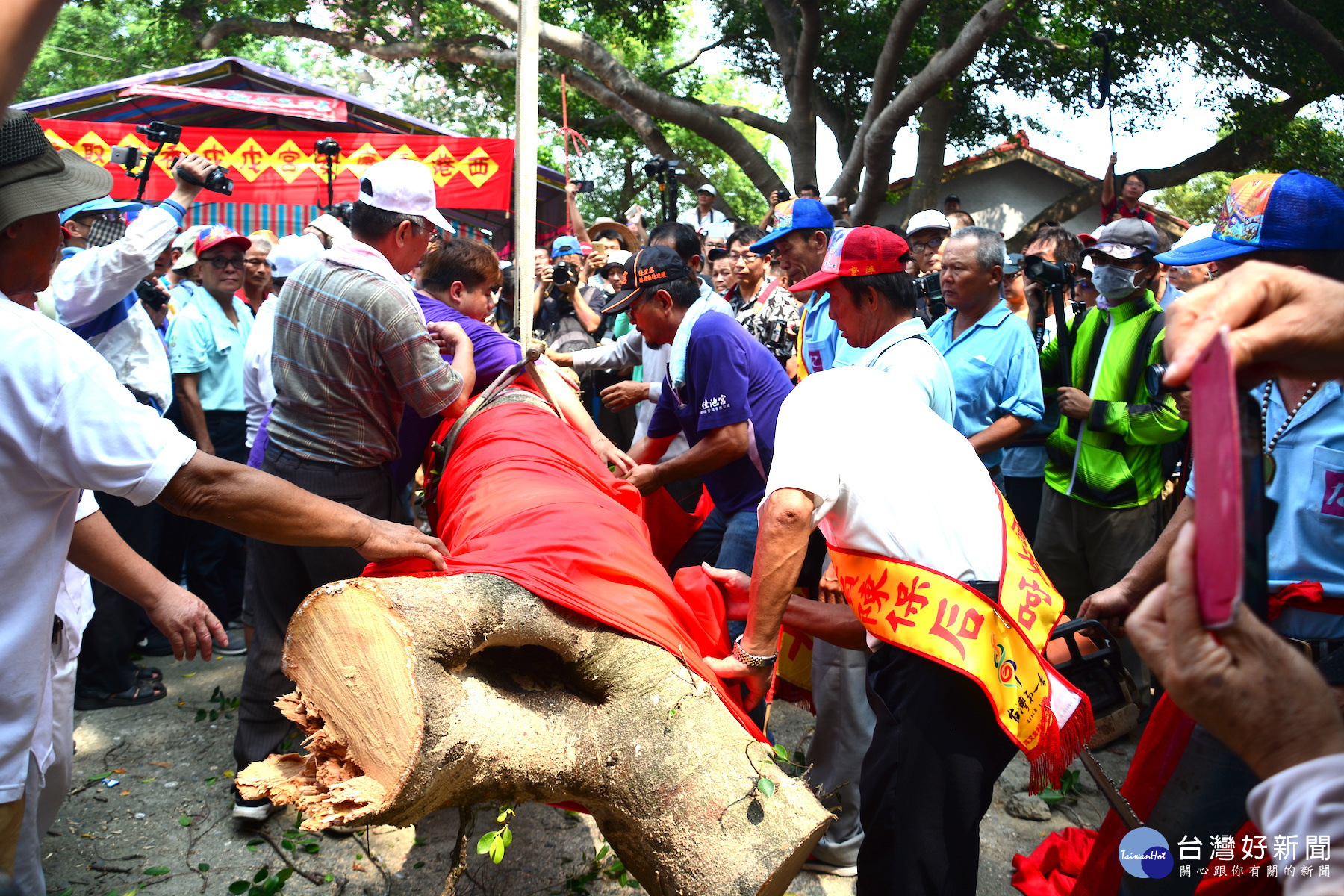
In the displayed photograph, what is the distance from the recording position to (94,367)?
5.71ft

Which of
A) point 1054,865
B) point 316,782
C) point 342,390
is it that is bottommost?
point 1054,865

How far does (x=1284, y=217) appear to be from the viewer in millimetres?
2043

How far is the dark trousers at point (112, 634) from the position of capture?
13.7 ft

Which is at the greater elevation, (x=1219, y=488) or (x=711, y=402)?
(x=1219, y=488)

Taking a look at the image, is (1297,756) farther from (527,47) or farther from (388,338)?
(527,47)

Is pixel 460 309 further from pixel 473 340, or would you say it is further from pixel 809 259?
pixel 809 259

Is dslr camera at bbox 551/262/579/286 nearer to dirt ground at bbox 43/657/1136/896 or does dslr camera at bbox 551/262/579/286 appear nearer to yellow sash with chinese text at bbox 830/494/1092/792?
dirt ground at bbox 43/657/1136/896

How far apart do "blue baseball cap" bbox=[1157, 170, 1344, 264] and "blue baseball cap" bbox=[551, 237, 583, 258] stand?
19.6ft

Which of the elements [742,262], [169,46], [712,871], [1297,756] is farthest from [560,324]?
[169,46]

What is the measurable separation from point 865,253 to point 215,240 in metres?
4.26

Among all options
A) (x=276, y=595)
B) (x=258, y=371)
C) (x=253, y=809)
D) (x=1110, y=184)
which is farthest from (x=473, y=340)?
(x=1110, y=184)

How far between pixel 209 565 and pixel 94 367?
3.95 m

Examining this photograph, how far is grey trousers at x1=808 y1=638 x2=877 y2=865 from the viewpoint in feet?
9.77

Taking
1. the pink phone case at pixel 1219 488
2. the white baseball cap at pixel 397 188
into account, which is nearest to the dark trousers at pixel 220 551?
the white baseball cap at pixel 397 188
